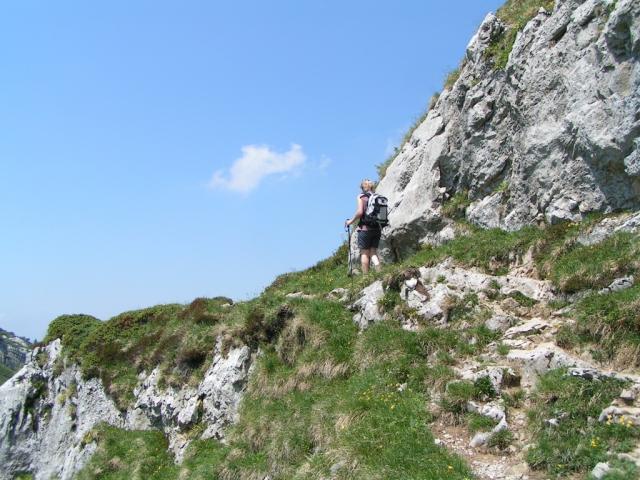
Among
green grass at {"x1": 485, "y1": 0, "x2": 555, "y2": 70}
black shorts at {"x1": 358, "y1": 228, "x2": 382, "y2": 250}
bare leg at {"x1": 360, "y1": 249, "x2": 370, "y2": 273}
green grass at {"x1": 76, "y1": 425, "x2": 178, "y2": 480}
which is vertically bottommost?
green grass at {"x1": 76, "y1": 425, "x2": 178, "y2": 480}

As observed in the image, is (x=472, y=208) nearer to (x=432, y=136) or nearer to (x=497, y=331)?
(x=432, y=136)

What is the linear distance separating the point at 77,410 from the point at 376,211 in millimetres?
19056

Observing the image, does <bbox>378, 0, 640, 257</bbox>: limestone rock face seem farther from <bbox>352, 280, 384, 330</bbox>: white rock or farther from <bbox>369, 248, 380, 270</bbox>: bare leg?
<bbox>352, 280, 384, 330</bbox>: white rock

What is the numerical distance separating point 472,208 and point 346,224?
473 cm

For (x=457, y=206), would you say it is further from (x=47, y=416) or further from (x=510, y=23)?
(x=47, y=416)

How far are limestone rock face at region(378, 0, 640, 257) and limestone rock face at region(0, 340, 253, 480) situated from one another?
9.10 meters

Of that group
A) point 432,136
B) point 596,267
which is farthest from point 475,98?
point 596,267

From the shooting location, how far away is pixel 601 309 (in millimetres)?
11828

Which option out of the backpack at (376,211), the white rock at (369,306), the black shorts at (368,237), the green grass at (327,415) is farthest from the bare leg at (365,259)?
the green grass at (327,415)

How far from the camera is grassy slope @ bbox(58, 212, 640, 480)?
11141 millimetres

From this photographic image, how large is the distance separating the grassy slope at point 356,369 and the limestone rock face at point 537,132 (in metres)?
1.56

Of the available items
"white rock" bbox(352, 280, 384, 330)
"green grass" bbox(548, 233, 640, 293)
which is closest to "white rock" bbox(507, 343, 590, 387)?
"green grass" bbox(548, 233, 640, 293)

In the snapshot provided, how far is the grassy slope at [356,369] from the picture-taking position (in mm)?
11141

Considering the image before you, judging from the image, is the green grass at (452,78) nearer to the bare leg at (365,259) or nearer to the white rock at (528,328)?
the bare leg at (365,259)
